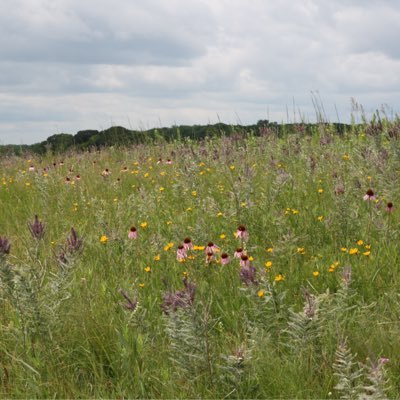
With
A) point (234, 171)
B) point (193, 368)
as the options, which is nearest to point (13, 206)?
point (234, 171)

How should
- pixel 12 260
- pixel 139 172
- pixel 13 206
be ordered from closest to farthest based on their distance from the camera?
pixel 12 260, pixel 13 206, pixel 139 172

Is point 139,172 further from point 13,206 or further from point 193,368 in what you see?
point 193,368

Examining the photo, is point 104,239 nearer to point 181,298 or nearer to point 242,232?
point 242,232

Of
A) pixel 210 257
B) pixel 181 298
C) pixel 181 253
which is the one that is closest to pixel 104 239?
pixel 181 253

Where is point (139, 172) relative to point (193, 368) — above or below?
above

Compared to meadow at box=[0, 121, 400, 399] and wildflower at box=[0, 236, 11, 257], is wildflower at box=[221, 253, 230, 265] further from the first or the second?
wildflower at box=[0, 236, 11, 257]

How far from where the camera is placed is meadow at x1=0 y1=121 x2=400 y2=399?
2.37 metres

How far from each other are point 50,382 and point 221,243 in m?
2.18

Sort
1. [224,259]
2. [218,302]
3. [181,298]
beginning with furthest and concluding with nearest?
[224,259], [218,302], [181,298]

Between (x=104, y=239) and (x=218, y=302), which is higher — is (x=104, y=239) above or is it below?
above

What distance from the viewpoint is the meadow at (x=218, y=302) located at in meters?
2.37

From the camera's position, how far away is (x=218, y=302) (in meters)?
3.25

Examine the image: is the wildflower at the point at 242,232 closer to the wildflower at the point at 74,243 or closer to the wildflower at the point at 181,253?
the wildflower at the point at 181,253

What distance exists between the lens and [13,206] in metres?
7.33
